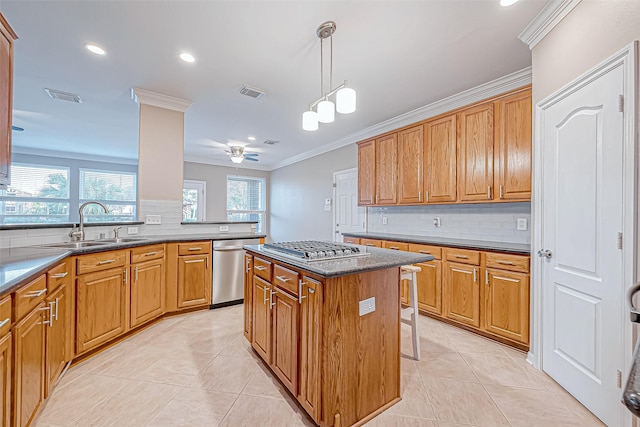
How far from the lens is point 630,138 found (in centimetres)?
Result: 141

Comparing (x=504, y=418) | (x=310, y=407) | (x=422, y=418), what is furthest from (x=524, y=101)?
(x=310, y=407)

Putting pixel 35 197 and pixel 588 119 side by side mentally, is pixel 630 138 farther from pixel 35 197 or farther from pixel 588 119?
pixel 35 197

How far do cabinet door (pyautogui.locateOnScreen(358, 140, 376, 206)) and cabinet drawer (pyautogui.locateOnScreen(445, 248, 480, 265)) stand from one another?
1.49 m

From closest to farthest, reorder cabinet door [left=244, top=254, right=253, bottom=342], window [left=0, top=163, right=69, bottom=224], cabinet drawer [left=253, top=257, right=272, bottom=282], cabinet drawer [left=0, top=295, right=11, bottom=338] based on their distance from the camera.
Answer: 1. cabinet drawer [left=0, top=295, right=11, bottom=338]
2. cabinet drawer [left=253, top=257, right=272, bottom=282]
3. cabinet door [left=244, top=254, right=253, bottom=342]
4. window [left=0, top=163, right=69, bottom=224]

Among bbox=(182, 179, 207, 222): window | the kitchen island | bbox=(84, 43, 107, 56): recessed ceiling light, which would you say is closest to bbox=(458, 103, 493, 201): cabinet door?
the kitchen island

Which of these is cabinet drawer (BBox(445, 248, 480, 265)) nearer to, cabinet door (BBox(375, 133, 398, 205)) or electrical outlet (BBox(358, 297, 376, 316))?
cabinet door (BBox(375, 133, 398, 205))

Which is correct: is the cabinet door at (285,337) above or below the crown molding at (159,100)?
below

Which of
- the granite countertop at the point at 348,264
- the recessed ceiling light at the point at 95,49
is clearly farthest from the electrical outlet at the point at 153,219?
the granite countertop at the point at 348,264

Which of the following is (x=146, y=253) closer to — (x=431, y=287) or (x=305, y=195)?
(x=431, y=287)

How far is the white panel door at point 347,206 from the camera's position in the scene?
4898mm

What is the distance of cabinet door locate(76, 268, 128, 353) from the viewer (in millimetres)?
2105

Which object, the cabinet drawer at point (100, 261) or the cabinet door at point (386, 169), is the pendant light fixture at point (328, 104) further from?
the cabinet drawer at point (100, 261)

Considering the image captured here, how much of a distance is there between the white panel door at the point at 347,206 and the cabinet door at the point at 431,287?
1747mm

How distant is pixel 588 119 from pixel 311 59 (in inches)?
83.2
